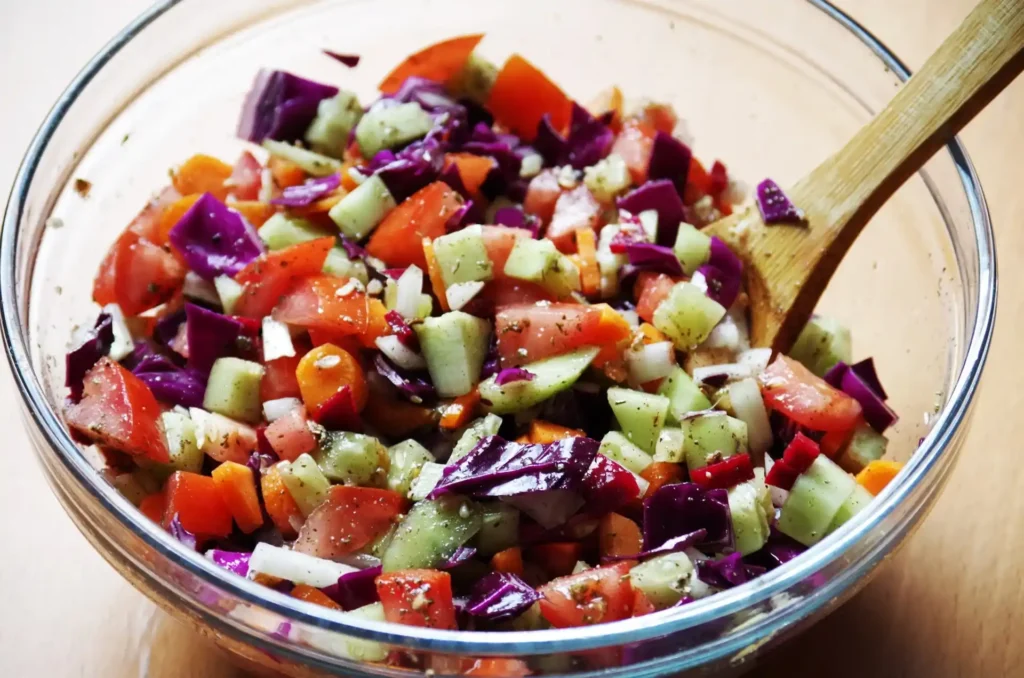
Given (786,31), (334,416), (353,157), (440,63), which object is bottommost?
(334,416)

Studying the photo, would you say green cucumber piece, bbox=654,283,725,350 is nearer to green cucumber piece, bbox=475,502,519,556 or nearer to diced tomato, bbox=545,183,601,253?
diced tomato, bbox=545,183,601,253

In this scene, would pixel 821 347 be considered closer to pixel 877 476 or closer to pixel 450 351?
pixel 877 476

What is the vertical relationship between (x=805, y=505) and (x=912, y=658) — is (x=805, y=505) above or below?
above

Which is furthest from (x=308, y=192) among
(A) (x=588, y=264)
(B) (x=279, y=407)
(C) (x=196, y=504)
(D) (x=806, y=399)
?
(D) (x=806, y=399)

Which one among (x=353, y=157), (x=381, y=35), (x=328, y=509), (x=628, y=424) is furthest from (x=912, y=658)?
(x=381, y=35)

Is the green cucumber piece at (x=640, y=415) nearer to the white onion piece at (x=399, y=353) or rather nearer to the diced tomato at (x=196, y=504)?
the white onion piece at (x=399, y=353)

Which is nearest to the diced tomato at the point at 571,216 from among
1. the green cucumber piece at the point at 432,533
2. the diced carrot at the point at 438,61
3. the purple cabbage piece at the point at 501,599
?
→ the diced carrot at the point at 438,61

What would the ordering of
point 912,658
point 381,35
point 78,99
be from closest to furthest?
1. point 912,658
2. point 78,99
3. point 381,35

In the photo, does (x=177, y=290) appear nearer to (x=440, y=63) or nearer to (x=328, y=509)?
(x=328, y=509)
